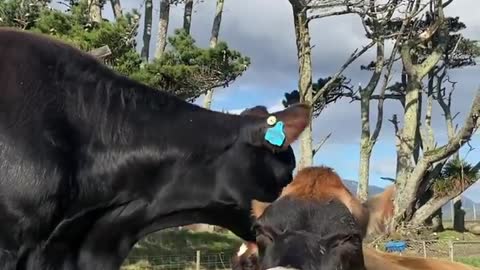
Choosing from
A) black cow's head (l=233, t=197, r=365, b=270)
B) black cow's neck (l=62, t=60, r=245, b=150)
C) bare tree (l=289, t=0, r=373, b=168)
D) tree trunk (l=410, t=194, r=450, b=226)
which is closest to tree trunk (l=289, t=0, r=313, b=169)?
bare tree (l=289, t=0, r=373, b=168)

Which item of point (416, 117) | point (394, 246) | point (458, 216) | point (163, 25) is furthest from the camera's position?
point (458, 216)

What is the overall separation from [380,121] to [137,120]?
31892 millimetres

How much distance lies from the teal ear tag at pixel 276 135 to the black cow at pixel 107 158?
0.03m

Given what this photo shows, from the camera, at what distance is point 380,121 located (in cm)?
3625

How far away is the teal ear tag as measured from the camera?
501 centimetres

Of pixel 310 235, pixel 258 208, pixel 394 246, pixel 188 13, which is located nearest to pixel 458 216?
pixel 394 246

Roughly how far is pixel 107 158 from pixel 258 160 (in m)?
0.95

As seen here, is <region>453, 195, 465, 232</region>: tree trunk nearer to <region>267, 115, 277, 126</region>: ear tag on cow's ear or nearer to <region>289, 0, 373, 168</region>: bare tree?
<region>289, 0, 373, 168</region>: bare tree

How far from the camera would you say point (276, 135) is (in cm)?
502

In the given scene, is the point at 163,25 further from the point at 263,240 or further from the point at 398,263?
the point at 263,240

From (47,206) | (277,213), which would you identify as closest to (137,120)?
(47,206)

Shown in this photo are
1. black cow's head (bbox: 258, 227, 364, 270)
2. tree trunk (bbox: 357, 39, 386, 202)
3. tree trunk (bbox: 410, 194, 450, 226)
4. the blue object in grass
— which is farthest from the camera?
tree trunk (bbox: 410, 194, 450, 226)

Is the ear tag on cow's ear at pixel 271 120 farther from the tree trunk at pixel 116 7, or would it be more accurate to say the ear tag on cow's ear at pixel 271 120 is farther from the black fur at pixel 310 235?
the tree trunk at pixel 116 7

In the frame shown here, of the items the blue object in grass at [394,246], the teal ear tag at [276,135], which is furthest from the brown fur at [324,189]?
the blue object in grass at [394,246]
